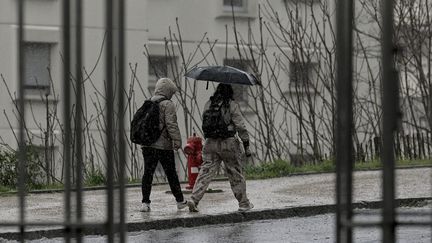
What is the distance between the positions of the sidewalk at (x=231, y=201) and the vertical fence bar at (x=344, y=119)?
29.3 ft

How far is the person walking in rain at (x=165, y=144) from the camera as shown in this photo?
1566cm

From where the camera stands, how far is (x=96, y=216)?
15.6 metres

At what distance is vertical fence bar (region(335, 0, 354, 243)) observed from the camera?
16.5 feet

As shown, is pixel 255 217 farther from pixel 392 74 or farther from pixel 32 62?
pixel 32 62

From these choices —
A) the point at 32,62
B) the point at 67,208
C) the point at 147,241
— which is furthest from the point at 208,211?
the point at 32,62

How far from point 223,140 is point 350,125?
10415 mm

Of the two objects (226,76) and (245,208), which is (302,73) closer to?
(226,76)

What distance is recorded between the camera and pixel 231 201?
17.5 metres

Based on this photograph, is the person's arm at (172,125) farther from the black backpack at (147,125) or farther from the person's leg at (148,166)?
the person's leg at (148,166)

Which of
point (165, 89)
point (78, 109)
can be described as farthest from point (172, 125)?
point (78, 109)

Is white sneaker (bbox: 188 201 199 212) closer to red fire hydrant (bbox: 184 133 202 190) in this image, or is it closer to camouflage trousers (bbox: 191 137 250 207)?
camouflage trousers (bbox: 191 137 250 207)

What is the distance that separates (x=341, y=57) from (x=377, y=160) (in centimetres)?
1934

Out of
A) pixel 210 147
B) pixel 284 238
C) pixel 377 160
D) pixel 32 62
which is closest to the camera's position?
pixel 284 238

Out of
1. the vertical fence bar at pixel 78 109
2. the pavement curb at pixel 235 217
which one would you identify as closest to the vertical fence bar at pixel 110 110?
the vertical fence bar at pixel 78 109
